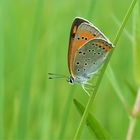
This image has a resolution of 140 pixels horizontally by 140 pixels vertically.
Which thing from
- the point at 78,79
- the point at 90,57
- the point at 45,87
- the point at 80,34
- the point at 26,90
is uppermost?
the point at 80,34

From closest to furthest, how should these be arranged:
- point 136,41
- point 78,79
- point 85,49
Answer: point 136,41 → point 85,49 → point 78,79

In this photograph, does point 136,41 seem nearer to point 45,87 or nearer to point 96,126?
point 96,126

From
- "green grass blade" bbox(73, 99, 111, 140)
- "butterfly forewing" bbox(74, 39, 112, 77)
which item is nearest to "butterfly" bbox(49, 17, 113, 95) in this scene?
"butterfly forewing" bbox(74, 39, 112, 77)

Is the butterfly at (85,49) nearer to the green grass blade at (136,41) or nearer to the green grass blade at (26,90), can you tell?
the green grass blade at (136,41)

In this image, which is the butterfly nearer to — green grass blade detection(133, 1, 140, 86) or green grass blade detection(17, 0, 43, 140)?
green grass blade detection(133, 1, 140, 86)

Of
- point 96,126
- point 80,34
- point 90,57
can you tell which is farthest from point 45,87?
point 96,126

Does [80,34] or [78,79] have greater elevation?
[80,34]

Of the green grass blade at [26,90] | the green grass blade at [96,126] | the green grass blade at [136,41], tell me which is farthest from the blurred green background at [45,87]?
the green grass blade at [96,126]

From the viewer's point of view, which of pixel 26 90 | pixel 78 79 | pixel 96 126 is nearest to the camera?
pixel 96 126
